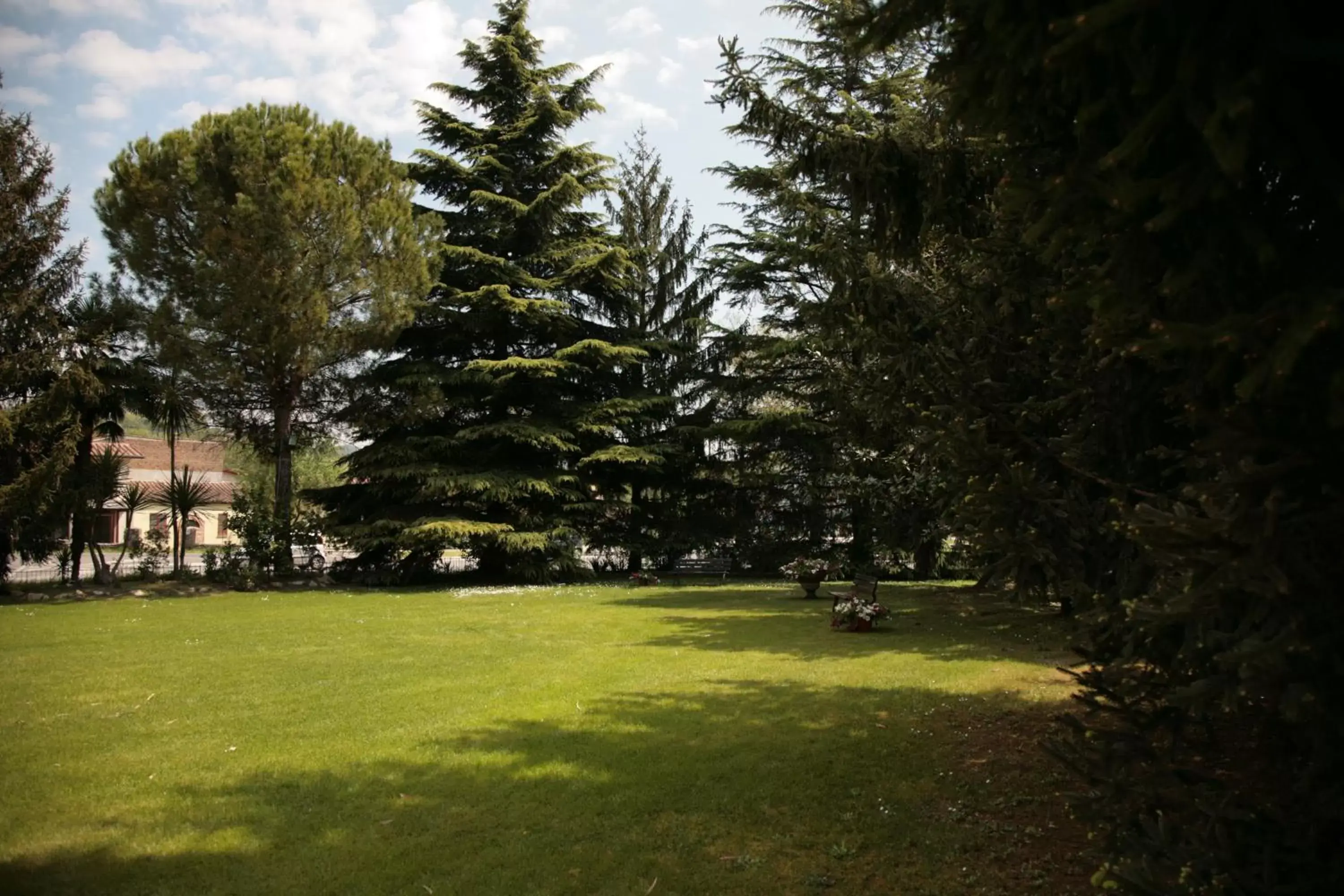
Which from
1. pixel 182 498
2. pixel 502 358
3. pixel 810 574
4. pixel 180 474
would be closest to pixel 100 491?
pixel 182 498

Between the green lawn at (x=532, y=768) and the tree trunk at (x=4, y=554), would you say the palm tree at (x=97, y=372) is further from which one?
the green lawn at (x=532, y=768)

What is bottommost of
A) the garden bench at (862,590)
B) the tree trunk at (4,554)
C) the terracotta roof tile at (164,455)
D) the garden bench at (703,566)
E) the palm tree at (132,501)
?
the garden bench at (703,566)

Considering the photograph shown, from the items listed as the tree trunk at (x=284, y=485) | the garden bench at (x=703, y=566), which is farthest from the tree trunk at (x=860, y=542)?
the tree trunk at (x=284, y=485)

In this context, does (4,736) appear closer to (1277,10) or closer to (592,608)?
(1277,10)

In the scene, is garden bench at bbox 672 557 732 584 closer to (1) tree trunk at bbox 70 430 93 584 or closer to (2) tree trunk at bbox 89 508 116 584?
(2) tree trunk at bbox 89 508 116 584

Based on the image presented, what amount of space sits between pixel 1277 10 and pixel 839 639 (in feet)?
33.7

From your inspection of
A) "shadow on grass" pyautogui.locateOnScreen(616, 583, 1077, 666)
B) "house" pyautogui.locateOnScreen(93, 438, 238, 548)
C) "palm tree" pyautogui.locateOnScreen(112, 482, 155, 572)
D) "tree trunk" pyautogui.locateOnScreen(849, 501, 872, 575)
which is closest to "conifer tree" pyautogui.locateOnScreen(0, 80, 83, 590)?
"palm tree" pyautogui.locateOnScreen(112, 482, 155, 572)

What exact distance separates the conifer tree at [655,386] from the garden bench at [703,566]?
138 centimetres

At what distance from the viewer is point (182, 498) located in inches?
812

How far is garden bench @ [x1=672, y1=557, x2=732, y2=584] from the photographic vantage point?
26422mm

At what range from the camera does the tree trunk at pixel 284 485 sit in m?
22.2

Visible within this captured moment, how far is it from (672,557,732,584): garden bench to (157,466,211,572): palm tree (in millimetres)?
13376

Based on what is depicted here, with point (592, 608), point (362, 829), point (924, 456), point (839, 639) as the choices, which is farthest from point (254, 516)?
point (924, 456)

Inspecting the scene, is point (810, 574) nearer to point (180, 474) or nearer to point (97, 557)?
point (97, 557)
